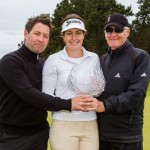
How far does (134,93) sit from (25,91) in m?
1.20

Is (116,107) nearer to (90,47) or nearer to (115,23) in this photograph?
(115,23)

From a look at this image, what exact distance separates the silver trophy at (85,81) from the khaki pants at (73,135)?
0.37 meters

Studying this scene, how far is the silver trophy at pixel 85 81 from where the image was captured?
5.02 meters

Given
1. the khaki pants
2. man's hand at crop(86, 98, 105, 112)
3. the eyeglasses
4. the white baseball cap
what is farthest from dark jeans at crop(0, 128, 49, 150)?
the eyeglasses

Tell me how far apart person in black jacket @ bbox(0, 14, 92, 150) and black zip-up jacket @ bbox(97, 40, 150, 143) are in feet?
1.30

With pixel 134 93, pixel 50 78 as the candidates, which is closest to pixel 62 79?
pixel 50 78

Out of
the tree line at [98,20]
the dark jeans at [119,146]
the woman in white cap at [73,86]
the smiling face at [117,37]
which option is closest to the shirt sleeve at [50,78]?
the woman in white cap at [73,86]

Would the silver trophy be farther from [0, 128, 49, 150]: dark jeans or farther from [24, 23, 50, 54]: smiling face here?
[0, 128, 49, 150]: dark jeans

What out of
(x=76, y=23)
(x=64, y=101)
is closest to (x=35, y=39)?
(x=76, y=23)

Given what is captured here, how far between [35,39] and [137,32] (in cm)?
5585

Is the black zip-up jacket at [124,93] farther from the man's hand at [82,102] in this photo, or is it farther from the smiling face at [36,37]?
the smiling face at [36,37]

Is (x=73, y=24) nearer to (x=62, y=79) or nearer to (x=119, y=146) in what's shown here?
(x=62, y=79)

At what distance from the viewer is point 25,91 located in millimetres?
5012

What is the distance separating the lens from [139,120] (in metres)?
5.35
